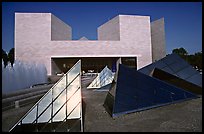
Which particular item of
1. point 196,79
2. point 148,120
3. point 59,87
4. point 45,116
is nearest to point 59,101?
point 59,87

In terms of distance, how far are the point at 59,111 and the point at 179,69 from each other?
7.35 metres

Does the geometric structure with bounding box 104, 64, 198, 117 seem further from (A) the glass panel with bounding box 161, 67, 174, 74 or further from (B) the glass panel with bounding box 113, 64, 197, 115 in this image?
(A) the glass panel with bounding box 161, 67, 174, 74

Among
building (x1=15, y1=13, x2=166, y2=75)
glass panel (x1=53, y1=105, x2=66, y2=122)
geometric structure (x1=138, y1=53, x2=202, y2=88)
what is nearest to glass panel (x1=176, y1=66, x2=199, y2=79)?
geometric structure (x1=138, y1=53, x2=202, y2=88)

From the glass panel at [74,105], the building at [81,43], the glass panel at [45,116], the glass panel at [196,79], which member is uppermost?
the building at [81,43]

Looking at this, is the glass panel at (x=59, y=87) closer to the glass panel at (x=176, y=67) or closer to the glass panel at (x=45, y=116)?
the glass panel at (x=45, y=116)

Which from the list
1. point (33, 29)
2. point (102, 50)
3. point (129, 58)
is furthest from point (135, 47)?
point (33, 29)

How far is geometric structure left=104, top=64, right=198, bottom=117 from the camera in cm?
582

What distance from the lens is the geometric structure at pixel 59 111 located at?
4555 mm

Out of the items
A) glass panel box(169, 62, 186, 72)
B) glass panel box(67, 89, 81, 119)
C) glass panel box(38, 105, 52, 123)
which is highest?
glass panel box(169, 62, 186, 72)

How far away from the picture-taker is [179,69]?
929 centimetres

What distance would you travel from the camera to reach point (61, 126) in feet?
15.3

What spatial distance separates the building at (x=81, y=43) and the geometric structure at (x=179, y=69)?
86.9 feet

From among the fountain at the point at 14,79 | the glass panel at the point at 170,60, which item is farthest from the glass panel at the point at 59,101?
the glass panel at the point at 170,60

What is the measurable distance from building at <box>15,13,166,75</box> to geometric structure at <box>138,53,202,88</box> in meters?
26.5
